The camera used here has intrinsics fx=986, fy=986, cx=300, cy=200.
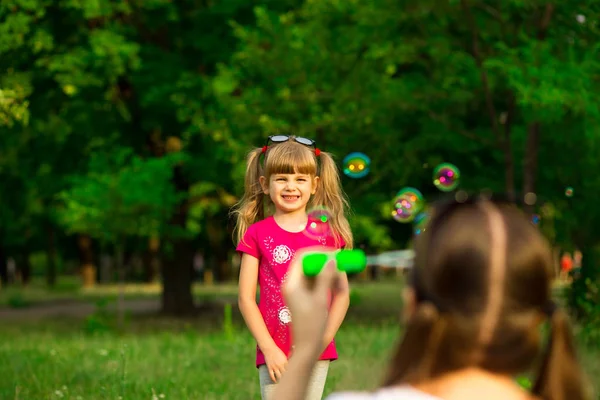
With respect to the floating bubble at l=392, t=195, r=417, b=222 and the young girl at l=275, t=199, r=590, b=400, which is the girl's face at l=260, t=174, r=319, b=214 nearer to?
the floating bubble at l=392, t=195, r=417, b=222

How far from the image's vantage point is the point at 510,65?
11.8 meters

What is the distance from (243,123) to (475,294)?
1414 cm

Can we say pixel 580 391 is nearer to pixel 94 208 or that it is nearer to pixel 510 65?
pixel 510 65

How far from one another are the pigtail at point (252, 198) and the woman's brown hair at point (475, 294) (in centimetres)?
306

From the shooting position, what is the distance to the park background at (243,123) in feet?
36.6

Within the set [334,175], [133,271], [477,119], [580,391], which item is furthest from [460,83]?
[133,271]

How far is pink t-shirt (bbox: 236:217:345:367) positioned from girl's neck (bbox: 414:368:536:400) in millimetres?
2597

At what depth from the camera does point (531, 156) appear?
14.7m

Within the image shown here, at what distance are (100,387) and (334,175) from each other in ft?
12.9

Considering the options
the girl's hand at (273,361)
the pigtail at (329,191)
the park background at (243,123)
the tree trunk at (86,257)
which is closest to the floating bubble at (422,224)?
the girl's hand at (273,361)

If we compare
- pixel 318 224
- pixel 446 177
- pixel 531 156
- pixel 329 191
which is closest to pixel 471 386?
pixel 318 224

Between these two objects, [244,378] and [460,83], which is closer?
[244,378]

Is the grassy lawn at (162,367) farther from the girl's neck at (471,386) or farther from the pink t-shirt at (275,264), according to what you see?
the girl's neck at (471,386)

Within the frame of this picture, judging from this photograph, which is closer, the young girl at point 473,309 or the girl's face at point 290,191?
the young girl at point 473,309
